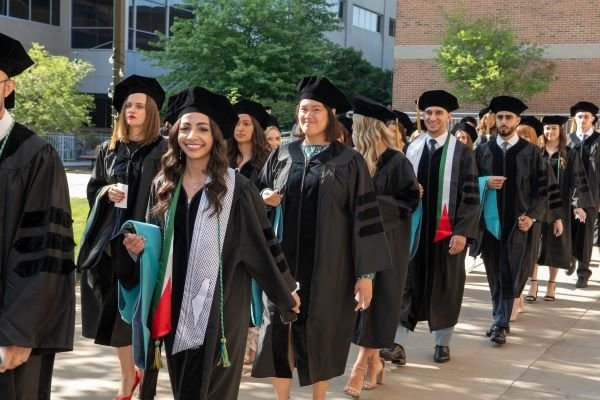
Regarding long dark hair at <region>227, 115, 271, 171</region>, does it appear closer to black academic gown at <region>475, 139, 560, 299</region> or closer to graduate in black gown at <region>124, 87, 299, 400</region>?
black academic gown at <region>475, 139, 560, 299</region>

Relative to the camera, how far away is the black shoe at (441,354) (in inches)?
275

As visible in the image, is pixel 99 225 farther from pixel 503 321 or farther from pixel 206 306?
pixel 503 321

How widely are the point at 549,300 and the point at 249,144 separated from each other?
4582 mm

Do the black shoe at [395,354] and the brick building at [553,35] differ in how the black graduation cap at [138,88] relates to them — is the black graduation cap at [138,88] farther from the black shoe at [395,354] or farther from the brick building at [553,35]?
A: the brick building at [553,35]

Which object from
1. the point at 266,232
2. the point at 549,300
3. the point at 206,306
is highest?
the point at 266,232

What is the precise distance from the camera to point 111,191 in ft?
17.5

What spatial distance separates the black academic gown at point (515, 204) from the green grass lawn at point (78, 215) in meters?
6.83

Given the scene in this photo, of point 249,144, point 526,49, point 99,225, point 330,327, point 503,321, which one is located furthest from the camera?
point 526,49

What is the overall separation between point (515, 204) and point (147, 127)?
3.77 meters

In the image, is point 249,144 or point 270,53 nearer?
point 249,144

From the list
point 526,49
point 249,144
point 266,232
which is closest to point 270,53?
point 526,49

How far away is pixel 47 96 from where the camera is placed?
93.0 feet

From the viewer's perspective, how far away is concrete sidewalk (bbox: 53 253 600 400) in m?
6.08

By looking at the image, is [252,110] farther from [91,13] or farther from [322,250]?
[91,13]
